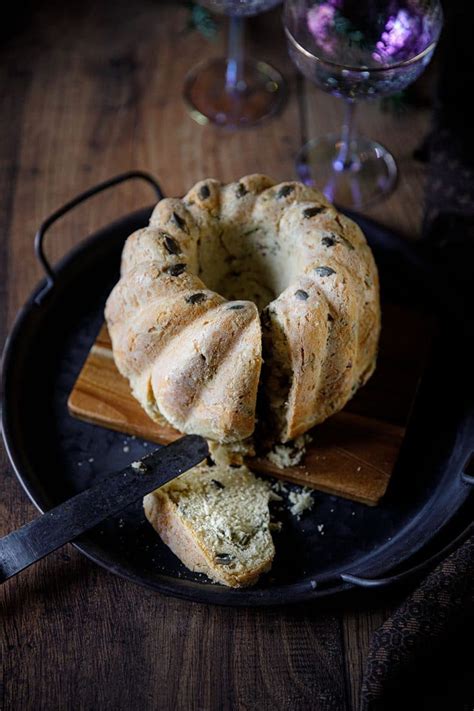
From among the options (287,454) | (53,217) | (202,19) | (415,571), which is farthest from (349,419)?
(202,19)

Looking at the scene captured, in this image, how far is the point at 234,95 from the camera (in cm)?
267

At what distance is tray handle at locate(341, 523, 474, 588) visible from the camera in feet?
5.42

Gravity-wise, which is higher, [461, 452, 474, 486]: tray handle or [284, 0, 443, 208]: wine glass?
[284, 0, 443, 208]: wine glass

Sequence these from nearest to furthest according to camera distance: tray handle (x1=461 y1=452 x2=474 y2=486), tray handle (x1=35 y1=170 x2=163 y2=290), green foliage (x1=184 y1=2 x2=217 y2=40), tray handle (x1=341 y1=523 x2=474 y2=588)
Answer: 1. tray handle (x1=341 y1=523 x2=474 y2=588)
2. tray handle (x1=461 y1=452 x2=474 y2=486)
3. tray handle (x1=35 y1=170 x2=163 y2=290)
4. green foliage (x1=184 y1=2 x2=217 y2=40)

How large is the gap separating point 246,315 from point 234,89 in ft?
3.92

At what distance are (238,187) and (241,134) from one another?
0.71m

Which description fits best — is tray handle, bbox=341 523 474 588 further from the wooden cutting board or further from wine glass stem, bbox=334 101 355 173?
wine glass stem, bbox=334 101 355 173

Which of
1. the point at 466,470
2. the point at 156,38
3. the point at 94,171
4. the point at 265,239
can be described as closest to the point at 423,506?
the point at 466,470

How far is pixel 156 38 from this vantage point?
277cm

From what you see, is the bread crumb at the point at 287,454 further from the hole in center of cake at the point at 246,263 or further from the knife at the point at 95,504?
the hole in center of cake at the point at 246,263

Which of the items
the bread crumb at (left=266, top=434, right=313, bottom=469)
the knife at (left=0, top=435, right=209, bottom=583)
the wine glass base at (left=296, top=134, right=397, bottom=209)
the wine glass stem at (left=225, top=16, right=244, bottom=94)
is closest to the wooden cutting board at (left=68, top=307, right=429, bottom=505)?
the bread crumb at (left=266, top=434, right=313, bottom=469)

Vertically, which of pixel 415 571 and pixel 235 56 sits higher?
pixel 235 56

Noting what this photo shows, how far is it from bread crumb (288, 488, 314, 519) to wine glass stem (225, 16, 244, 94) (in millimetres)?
1320

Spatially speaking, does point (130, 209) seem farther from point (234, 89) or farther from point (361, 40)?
point (361, 40)
